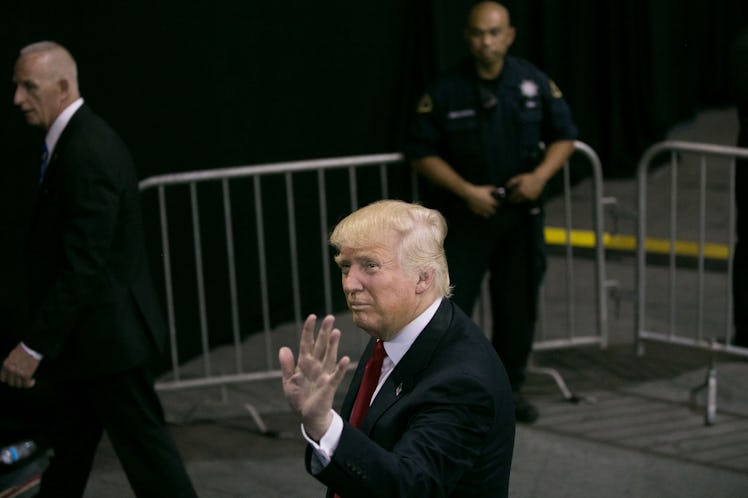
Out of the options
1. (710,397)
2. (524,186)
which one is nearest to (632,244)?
(710,397)

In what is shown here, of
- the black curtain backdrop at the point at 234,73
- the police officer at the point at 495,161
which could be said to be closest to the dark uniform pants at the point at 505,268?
the police officer at the point at 495,161

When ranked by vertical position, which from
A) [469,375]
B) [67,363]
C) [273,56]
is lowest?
[67,363]

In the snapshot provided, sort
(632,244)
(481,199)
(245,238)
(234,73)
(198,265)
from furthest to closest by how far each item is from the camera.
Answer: (632,244), (245,238), (234,73), (198,265), (481,199)

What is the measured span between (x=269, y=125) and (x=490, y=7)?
1.64m

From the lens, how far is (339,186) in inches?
293

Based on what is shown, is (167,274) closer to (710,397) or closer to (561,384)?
(561,384)

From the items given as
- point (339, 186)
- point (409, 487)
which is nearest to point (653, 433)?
point (339, 186)

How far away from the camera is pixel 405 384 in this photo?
9.39 feet

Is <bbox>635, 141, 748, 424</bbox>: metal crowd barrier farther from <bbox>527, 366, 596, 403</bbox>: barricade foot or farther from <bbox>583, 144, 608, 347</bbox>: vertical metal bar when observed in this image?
<bbox>527, 366, 596, 403</bbox>: barricade foot

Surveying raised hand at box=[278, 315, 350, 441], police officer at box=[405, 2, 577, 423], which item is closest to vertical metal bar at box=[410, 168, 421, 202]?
police officer at box=[405, 2, 577, 423]

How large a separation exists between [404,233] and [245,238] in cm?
403

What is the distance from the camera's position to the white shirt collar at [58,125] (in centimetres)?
432

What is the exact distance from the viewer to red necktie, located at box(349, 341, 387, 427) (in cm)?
297

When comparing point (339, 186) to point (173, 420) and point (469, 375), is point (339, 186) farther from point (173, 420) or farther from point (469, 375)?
point (469, 375)
